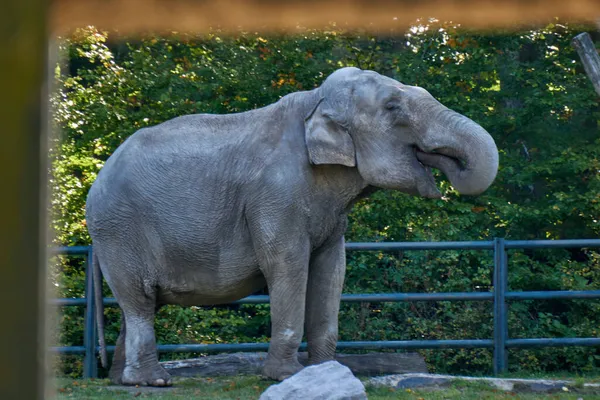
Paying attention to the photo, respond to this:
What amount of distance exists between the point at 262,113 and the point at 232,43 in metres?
5.95

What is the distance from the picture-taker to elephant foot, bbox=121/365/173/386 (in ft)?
22.1

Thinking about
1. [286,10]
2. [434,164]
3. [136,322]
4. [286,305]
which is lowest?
[136,322]

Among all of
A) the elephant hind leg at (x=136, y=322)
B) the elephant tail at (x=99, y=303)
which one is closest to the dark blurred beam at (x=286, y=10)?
the elephant hind leg at (x=136, y=322)

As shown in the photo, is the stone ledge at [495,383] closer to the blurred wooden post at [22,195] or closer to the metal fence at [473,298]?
the metal fence at [473,298]

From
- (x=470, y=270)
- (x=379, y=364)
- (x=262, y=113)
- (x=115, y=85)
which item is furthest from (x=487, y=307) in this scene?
(x=115, y=85)

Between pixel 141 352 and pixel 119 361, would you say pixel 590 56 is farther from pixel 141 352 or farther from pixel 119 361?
pixel 119 361

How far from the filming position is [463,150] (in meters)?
6.12

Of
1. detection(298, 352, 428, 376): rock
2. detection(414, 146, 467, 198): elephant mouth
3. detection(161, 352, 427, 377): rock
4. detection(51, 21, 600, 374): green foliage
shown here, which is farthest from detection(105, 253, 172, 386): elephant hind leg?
detection(51, 21, 600, 374): green foliage

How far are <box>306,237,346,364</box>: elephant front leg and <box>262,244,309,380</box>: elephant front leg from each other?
35 cm

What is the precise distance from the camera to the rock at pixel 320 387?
4785 mm

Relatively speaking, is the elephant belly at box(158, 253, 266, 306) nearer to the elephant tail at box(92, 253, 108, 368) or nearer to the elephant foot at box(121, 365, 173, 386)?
the elephant foot at box(121, 365, 173, 386)

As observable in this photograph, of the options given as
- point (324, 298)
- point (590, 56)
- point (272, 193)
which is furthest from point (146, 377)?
point (590, 56)

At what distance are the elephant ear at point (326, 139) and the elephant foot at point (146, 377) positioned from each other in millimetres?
1886

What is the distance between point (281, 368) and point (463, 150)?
6.33 ft
